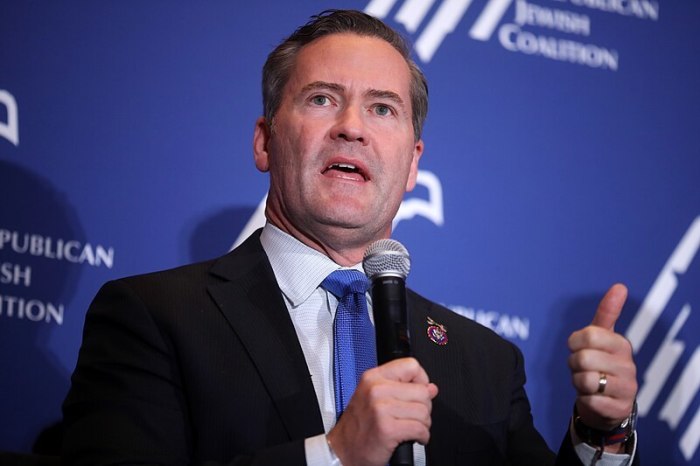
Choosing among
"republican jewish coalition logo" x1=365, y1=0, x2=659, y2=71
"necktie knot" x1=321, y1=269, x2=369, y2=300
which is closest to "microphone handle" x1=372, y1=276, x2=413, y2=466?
"necktie knot" x1=321, y1=269, x2=369, y2=300

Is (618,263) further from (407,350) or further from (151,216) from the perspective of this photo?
(407,350)

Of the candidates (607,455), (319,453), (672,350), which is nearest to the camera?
(319,453)

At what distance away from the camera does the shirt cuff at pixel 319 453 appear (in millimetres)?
1549

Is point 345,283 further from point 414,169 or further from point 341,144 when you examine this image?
point 414,169

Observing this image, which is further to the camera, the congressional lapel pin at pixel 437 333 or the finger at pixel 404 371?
the congressional lapel pin at pixel 437 333

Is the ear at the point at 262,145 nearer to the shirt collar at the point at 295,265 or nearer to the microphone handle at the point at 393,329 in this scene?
the shirt collar at the point at 295,265

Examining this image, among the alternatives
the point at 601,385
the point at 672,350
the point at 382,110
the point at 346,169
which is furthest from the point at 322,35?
the point at 672,350

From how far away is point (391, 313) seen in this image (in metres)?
1.48

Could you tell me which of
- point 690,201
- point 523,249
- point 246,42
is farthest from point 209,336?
point 690,201

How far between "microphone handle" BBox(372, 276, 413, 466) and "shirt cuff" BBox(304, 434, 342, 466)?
0.11 meters

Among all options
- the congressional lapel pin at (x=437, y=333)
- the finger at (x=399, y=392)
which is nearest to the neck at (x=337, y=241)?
the congressional lapel pin at (x=437, y=333)

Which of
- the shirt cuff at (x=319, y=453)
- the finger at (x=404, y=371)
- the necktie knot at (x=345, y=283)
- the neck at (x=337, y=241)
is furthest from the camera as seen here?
the neck at (x=337, y=241)

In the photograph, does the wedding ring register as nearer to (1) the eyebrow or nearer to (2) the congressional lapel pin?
(2) the congressional lapel pin

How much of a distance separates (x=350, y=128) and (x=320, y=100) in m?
0.15
